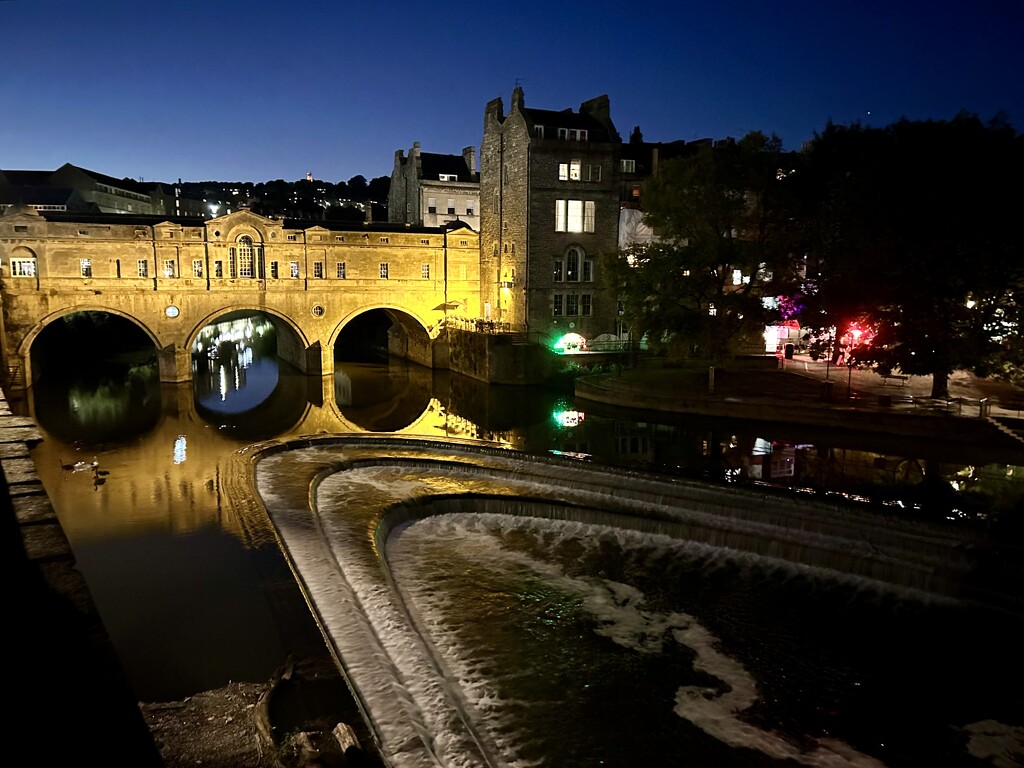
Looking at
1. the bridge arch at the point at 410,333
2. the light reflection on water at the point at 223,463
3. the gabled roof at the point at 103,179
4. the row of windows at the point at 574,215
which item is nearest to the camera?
the light reflection on water at the point at 223,463

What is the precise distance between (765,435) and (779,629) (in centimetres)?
1512

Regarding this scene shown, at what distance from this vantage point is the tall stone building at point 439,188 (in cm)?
5759

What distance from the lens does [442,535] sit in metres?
17.2

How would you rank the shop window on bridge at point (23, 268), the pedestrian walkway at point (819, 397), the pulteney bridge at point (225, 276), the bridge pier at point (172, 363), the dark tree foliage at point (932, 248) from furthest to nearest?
the bridge pier at point (172, 363)
the pulteney bridge at point (225, 276)
the shop window on bridge at point (23, 268)
the pedestrian walkway at point (819, 397)
the dark tree foliage at point (932, 248)

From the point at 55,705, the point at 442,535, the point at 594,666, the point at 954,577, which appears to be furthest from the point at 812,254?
the point at 55,705

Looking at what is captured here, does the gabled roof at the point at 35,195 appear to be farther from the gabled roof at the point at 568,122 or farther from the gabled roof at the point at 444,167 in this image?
the gabled roof at the point at 568,122

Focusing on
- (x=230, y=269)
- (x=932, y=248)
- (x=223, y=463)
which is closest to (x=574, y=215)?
(x=230, y=269)

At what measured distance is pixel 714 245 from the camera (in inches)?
1245

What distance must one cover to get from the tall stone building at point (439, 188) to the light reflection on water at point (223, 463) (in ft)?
54.0

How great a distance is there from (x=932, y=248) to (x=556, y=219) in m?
22.1

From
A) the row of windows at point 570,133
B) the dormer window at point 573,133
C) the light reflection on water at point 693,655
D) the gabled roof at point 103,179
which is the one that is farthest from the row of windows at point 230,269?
the gabled roof at point 103,179

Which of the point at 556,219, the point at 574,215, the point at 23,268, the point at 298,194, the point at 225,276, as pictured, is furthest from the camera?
the point at 298,194

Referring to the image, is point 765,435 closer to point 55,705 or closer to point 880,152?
point 880,152

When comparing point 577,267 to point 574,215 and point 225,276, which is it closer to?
point 574,215
